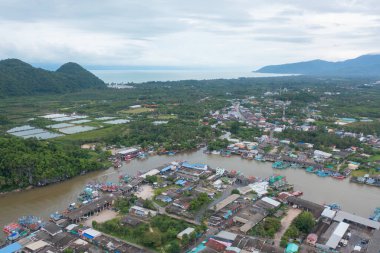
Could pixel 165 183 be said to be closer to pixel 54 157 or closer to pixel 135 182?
pixel 135 182

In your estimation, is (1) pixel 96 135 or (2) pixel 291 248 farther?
(1) pixel 96 135

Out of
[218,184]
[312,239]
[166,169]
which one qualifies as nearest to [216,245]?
[312,239]

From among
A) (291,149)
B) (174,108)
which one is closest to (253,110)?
(174,108)

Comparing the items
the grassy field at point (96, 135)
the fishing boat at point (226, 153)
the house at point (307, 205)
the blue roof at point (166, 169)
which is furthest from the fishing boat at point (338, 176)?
the grassy field at point (96, 135)

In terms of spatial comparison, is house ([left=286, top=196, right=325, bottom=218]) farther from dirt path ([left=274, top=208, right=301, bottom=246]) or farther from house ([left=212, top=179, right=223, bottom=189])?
house ([left=212, top=179, right=223, bottom=189])

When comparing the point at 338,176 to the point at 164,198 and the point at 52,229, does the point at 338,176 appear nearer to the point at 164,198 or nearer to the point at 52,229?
the point at 164,198

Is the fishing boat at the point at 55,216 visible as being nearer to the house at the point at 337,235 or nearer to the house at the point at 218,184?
the house at the point at 218,184
